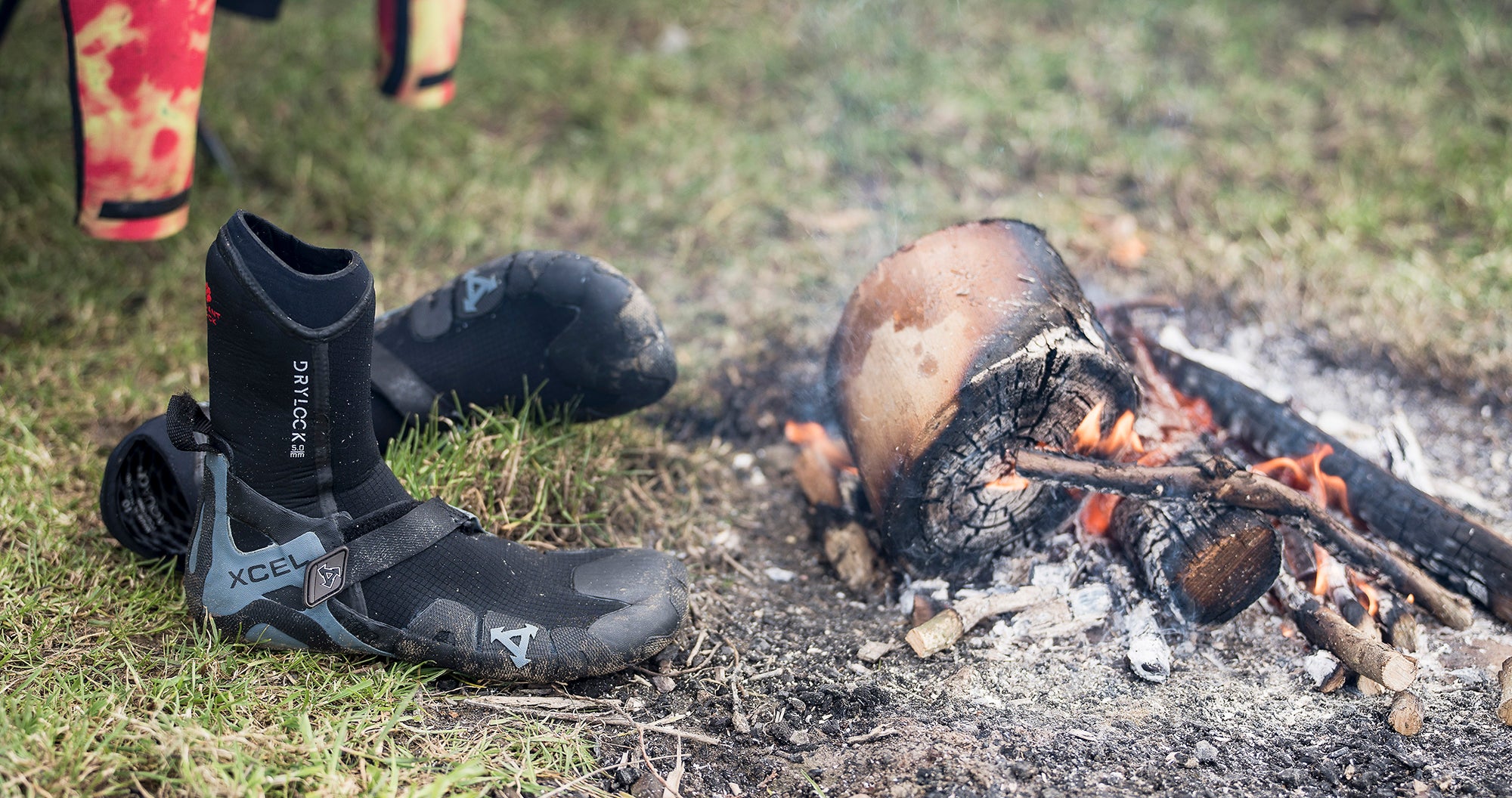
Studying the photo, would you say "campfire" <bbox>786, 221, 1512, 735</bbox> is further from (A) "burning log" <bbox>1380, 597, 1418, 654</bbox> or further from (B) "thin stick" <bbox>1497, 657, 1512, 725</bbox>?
(B) "thin stick" <bbox>1497, 657, 1512, 725</bbox>

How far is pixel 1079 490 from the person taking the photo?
2174 mm

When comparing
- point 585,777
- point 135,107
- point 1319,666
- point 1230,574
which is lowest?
point 585,777

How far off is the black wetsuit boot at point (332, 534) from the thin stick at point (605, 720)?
2.3 inches

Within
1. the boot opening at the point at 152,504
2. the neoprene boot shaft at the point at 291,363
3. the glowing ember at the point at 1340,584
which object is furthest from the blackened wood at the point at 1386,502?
the boot opening at the point at 152,504

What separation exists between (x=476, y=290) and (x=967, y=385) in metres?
1.12

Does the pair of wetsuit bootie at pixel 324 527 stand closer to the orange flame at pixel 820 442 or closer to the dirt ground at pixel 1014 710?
the dirt ground at pixel 1014 710

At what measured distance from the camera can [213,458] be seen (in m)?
1.78

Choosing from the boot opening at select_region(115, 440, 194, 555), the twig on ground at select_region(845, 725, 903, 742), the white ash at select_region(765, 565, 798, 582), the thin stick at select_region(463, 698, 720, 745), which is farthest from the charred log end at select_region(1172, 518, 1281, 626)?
the boot opening at select_region(115, 440, 194, 555)

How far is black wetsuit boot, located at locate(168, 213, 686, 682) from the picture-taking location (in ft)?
5.46

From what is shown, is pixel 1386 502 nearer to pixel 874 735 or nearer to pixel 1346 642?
pixel 1346 642

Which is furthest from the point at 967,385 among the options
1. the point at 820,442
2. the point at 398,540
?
the point at 398,540

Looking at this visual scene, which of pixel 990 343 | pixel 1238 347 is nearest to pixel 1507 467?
pixel 1238 347

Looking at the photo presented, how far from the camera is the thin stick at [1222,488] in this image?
2014mm

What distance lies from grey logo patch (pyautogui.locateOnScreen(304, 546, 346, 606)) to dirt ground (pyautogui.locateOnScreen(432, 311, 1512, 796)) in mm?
485
